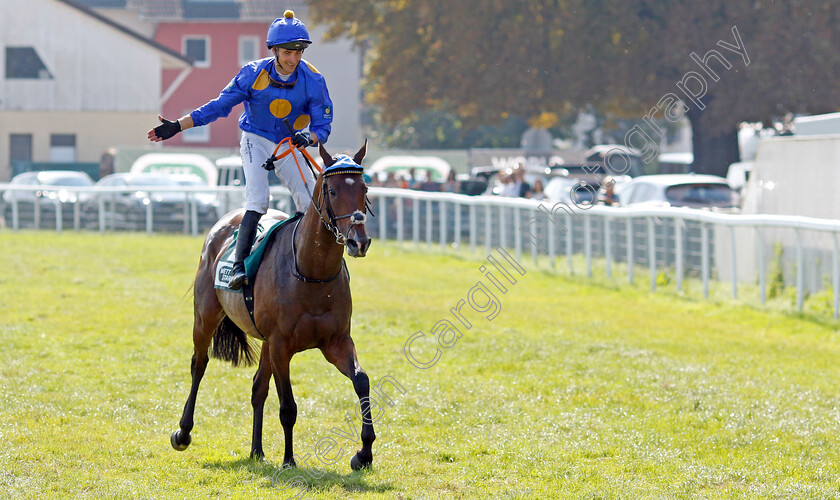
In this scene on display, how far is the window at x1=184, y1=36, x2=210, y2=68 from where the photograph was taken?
160 feet

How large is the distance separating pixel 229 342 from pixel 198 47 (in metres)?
43.2

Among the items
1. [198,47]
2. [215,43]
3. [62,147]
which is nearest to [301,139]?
[62,147]

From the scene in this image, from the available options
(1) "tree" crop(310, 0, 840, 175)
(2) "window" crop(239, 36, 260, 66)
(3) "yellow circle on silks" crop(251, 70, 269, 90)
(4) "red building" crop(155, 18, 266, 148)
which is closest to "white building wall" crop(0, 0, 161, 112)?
(4) "red building" crop(155, 18, 266, 148)

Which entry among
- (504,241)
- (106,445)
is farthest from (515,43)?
(106,445)

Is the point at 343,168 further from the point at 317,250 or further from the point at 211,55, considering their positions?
the point at 211,55

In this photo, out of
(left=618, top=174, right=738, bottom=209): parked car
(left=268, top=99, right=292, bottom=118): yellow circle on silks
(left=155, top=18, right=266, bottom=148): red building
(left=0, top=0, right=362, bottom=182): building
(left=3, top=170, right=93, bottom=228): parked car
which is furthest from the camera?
(left=155, top=18, right=266, bottom=148): red building

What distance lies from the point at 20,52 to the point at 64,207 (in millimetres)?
16200

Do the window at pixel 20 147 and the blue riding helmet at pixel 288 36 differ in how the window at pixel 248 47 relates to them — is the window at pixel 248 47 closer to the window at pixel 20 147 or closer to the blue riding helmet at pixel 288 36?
the window at pixel 20 147

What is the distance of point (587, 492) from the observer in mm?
6227

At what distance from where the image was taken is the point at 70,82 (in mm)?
40000

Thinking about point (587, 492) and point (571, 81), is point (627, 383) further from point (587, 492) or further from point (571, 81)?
point (571, 81)

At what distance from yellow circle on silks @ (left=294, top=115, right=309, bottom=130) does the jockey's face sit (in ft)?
1.09

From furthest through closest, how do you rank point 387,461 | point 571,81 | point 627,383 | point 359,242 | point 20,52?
point 20,52
point 571,81
point 627,383
point 387,461
point 359,242

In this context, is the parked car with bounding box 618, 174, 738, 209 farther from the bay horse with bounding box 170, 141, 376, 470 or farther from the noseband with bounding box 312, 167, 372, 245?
the noseband with bounding box 312, 167, 372, 245
